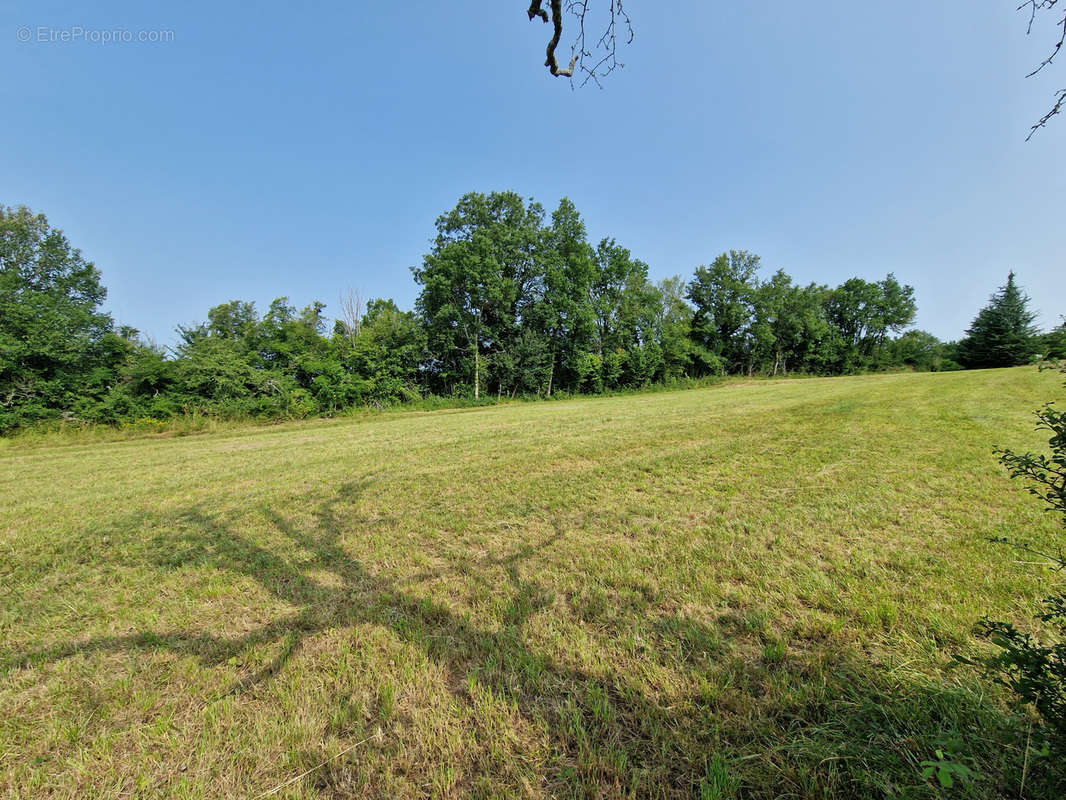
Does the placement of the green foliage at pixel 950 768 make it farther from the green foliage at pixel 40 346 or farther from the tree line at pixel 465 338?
the green foliage at pixel 40 346

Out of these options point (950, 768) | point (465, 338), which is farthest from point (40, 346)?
point (950, 768)

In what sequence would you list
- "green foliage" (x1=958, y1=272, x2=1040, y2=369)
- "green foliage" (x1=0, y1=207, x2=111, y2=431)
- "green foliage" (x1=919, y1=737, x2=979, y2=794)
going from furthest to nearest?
"green foliage" (x1=958, y1=272, x2=1040, y2=369), "green foliage" (x1=0, y1=207, x2=111, y2=431), "green foliage" (x1=919, y1=737, x2=979, y2=794)

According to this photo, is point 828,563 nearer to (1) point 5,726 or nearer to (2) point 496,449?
(1) point 5,726

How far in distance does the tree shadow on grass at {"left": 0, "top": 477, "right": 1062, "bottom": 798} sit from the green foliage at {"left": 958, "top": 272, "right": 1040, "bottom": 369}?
56.8m

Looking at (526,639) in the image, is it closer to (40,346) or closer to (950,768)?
(950,768)

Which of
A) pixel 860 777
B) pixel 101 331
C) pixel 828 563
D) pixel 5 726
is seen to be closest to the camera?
pixel 860 777

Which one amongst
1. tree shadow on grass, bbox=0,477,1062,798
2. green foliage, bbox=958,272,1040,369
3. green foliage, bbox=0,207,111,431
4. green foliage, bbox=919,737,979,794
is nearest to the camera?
green foliage, bbox=919,737,979,794

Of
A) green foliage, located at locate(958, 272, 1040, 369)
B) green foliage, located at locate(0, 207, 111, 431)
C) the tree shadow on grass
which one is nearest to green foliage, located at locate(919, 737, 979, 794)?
the tree shadow on grass

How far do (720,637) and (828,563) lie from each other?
4.23ft

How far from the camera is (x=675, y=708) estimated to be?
69.4 inches

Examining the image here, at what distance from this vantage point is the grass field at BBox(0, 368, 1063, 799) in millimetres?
1516

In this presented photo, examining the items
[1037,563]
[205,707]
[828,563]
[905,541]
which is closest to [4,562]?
[205,707]

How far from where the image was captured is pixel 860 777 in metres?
1.39

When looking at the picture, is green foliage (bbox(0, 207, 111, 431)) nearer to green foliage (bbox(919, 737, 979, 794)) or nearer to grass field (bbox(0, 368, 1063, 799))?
grass field (bbox(0, 368, 1063, 799))
